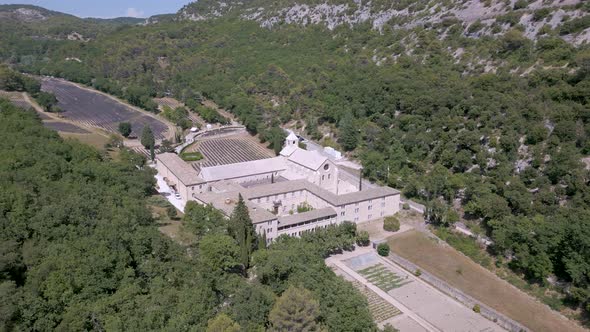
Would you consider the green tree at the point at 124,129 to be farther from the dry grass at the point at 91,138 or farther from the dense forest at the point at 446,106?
the dense forest at the point at 446,106

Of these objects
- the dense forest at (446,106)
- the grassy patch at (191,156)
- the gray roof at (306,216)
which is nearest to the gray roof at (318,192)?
the gray roof at (306,216)

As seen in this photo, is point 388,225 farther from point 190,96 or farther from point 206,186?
point 190,96

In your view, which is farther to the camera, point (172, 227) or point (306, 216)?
point (306, 216)

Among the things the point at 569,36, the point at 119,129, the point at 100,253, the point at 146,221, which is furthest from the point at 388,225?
the point at 119,129

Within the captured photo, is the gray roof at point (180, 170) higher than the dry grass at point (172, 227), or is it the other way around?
the gray roof at point (180, 170)

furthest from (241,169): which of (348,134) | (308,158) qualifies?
(348,134)

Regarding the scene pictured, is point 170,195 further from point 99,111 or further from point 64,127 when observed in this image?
point 99,111
